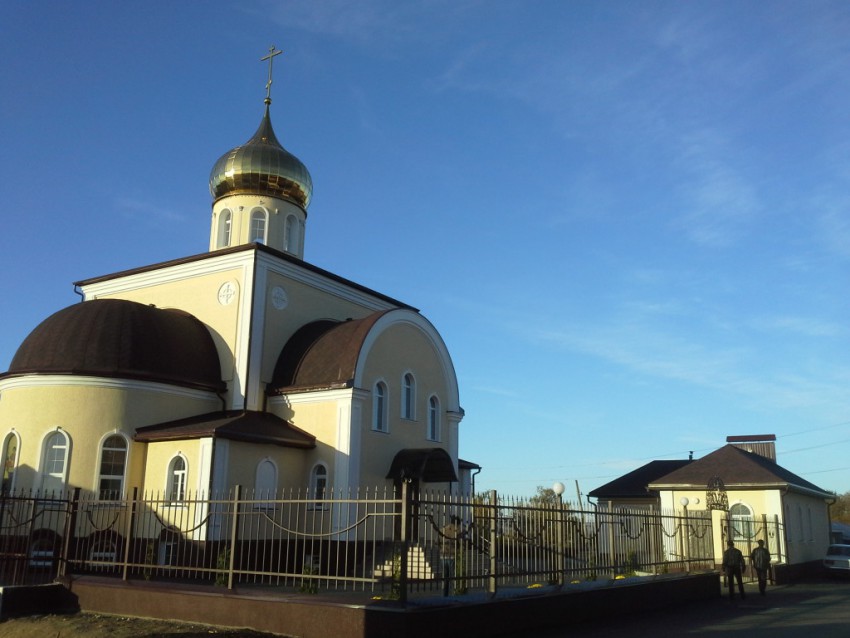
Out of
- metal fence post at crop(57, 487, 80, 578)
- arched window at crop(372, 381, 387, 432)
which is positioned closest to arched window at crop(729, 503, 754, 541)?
arched window at crop(372, 381, 387, 432)

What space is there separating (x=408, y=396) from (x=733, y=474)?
30.8 feet

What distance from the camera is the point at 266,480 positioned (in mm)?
17328

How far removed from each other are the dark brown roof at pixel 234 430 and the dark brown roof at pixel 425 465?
212 cm

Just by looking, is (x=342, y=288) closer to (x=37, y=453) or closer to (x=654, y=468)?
(x=37, y=453)

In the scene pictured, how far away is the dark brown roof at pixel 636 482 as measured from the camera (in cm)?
2948

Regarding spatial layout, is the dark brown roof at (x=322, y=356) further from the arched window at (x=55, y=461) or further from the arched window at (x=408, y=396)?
the arched window at (x=55, y=461)

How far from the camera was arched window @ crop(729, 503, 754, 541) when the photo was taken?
20359mm

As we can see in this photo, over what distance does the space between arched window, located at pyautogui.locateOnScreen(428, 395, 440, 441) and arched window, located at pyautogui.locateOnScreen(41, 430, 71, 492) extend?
8.47 meters

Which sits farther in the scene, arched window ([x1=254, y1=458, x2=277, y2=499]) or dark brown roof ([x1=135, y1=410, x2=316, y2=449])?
arched window ([x1=254, y1=458, x2=277, y2=499])

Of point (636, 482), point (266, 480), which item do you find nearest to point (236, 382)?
point (266, 480)

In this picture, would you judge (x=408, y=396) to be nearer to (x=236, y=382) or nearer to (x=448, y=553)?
(x=236, y=382)

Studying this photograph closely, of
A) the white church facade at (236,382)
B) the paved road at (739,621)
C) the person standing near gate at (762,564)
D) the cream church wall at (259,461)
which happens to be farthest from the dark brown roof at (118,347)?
the person standing near gate at (762,564)

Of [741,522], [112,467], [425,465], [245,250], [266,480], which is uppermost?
[245,250]

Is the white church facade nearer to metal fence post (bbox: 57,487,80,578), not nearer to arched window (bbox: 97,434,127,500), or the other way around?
arched window (bbox: 97,434,127,500)
